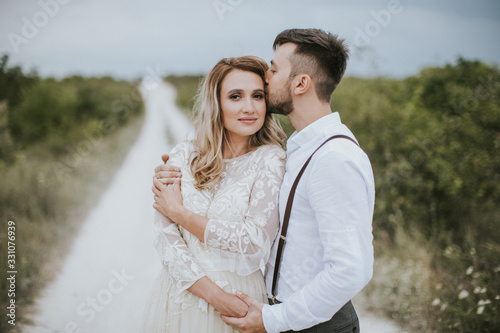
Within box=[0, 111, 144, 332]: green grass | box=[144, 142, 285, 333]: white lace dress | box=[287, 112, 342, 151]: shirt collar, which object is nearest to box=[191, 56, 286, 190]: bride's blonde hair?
box=[144, 142, 285, 333]: white lace dress

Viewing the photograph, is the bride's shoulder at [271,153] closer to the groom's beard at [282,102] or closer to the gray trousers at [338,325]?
the groom's beard at [282,102]

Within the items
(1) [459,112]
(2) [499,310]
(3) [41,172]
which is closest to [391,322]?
(2) [499,310]

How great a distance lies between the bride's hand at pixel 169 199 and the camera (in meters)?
2.00

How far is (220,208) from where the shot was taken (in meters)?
1.98

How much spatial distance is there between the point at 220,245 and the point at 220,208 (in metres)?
0.22

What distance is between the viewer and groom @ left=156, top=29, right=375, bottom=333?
60.1 inches

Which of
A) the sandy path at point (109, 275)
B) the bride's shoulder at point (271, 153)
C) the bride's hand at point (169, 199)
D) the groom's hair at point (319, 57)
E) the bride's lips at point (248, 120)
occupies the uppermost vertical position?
the groom's hair at point (319, 57)

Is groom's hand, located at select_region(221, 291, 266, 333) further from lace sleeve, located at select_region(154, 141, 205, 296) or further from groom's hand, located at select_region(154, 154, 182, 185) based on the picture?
groom's hand, located at select_region(154, 154, 182, 185)

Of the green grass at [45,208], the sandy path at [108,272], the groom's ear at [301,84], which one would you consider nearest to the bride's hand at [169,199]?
the sandy path at [108,272]

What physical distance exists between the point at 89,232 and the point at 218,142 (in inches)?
163

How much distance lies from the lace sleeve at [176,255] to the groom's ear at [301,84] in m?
1.05

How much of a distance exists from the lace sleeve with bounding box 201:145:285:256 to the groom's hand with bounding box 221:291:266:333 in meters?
0.23

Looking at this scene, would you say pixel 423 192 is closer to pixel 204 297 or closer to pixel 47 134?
pixel 204 297
